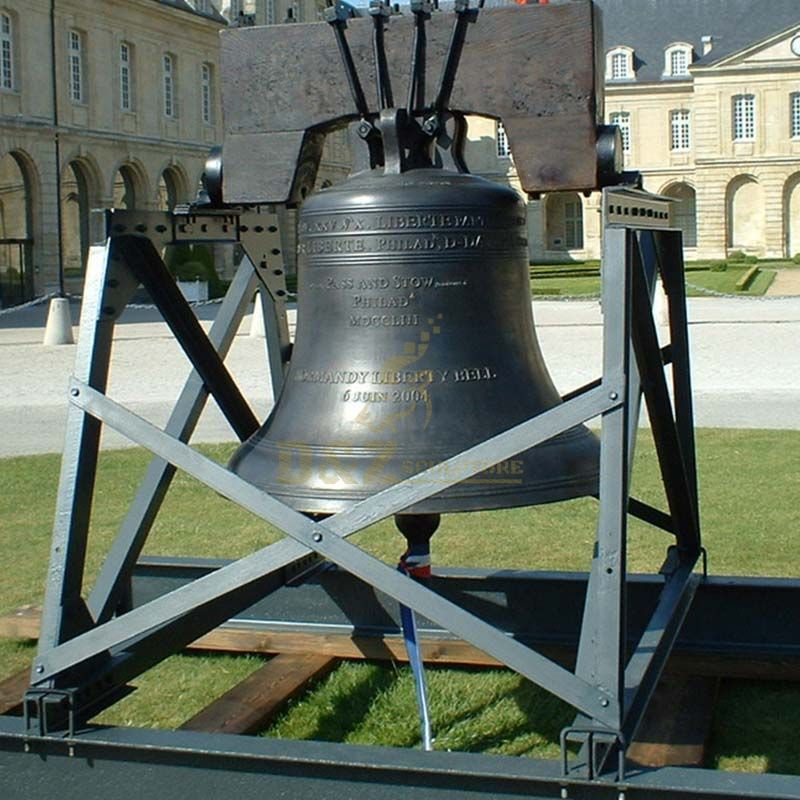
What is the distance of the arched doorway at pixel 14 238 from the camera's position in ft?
111

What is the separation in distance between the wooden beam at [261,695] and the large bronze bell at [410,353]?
966 millimetres

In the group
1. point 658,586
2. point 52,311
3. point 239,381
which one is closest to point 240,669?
point 658,586

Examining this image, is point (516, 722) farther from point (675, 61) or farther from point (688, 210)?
point (688, 210)

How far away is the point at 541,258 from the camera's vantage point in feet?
227

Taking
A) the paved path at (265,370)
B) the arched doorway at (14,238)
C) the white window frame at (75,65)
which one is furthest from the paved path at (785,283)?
the white window frame at (75,65)

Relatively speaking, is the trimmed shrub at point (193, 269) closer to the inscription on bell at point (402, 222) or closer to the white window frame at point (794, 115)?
the inscription on bell at point (402, 222)

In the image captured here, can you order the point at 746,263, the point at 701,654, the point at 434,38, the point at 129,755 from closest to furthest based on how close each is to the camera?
the point at 129,755 → the point at 434,38 → the point at 701,654 → the point at 746,263

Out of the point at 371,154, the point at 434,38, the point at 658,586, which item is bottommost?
the point at 658,586

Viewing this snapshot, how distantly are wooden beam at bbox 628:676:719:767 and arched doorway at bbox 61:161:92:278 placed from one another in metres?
36.7

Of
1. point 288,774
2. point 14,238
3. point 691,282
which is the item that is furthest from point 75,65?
point 288,774

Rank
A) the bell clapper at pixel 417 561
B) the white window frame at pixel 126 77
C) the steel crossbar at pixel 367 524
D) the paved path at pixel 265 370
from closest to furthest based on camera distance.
Answer: the steel crossbar at pixel 367 524 → the bell clapper at pixel 417 561 → the paved path at pixel 265 370 → the white window frame at pixel 126 77

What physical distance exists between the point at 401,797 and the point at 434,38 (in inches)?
69.7

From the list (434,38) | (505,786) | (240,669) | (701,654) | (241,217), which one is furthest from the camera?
(240,669)

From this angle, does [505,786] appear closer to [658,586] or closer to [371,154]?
[371,154]
